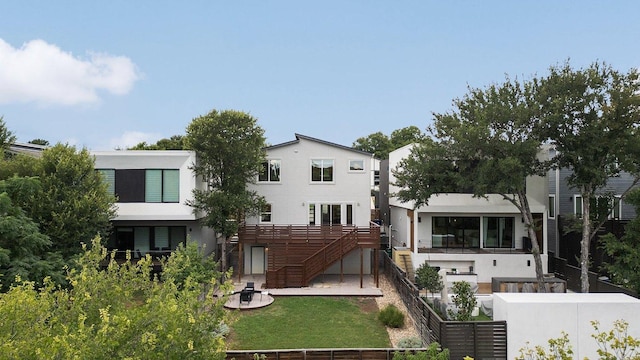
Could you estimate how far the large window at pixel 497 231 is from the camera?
24562 millimetres

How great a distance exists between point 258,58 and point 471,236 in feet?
56.2

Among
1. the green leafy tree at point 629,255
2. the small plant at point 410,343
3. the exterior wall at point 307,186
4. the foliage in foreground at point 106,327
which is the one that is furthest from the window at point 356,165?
the foliage in foreground at point 106,327

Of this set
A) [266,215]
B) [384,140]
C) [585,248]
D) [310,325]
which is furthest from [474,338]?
[384,140]

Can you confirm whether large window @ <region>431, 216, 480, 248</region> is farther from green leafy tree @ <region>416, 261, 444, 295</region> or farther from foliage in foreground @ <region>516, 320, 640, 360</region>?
foliage in foreground @ <region>516, 320, 640, 360</region>

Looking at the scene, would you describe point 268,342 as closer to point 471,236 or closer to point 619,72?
point 471,236

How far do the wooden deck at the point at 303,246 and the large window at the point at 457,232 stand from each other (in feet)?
16.1

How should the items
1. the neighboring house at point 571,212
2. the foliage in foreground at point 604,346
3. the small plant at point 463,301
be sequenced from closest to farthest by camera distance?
the foliage in foreground at point 604,346 → the small plant at point 463,301 → the neighboring house at point 571,212

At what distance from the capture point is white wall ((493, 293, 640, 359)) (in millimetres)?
12688

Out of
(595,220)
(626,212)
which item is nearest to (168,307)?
(595,220)

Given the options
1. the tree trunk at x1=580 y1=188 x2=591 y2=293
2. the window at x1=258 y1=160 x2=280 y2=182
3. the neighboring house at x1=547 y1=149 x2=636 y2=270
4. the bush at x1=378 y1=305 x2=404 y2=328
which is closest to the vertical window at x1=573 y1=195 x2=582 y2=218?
the neighboring house at x1=547 y1=149 x2=636 y2=270

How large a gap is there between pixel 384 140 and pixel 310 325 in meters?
51.5

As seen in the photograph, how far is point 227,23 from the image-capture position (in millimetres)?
22578

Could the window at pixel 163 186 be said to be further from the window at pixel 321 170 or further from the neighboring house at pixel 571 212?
the neighboring house at pixel 571 212

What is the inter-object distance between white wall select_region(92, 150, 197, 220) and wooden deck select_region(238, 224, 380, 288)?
3518 millimetres
